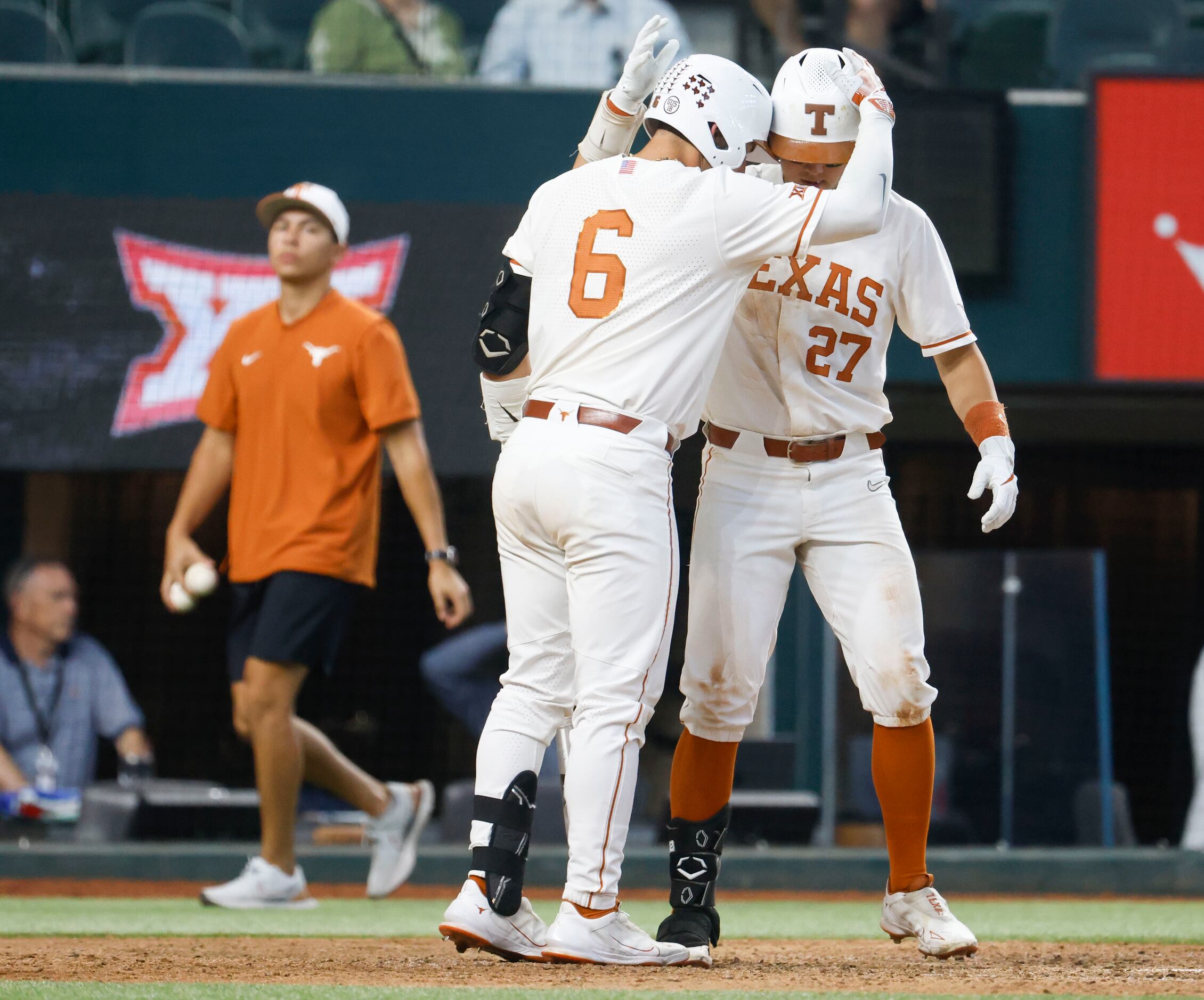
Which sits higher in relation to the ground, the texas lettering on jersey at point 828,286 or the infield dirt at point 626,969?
the texas lettering on jersey at point 828,286

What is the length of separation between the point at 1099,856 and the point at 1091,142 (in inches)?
121

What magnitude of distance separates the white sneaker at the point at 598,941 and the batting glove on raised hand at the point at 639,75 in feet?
5.42

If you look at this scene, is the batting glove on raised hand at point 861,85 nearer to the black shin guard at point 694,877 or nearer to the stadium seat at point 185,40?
the black shin guard at point 694,877

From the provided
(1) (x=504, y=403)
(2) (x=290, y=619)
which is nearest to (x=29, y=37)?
(2) (x=290, y=619)

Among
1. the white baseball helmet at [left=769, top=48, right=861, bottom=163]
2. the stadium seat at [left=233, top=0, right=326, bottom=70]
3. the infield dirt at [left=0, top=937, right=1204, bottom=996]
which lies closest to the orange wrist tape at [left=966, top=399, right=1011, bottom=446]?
the white baseball helmet at [left=769, top=48, right=861, bottom=163]

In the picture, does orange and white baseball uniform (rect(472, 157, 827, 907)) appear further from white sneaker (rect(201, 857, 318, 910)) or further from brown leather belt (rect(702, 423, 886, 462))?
white sneaker (rect(201, 857, 318, 910))

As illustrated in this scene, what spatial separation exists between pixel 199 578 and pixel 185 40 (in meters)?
3.84

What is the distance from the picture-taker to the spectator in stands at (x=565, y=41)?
25.2 ft

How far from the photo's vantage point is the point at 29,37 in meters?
7.65

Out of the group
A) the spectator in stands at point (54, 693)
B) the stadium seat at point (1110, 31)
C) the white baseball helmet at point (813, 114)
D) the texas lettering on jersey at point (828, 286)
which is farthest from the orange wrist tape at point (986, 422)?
the spectator in stands at point (54, 693)

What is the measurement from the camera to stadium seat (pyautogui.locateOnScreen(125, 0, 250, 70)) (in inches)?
306

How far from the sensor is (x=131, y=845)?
6426 mm

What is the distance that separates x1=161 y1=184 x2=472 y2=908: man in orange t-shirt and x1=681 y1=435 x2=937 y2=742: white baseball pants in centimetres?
113

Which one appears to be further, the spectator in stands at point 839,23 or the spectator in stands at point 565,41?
the spectator in stands at point 565,41
